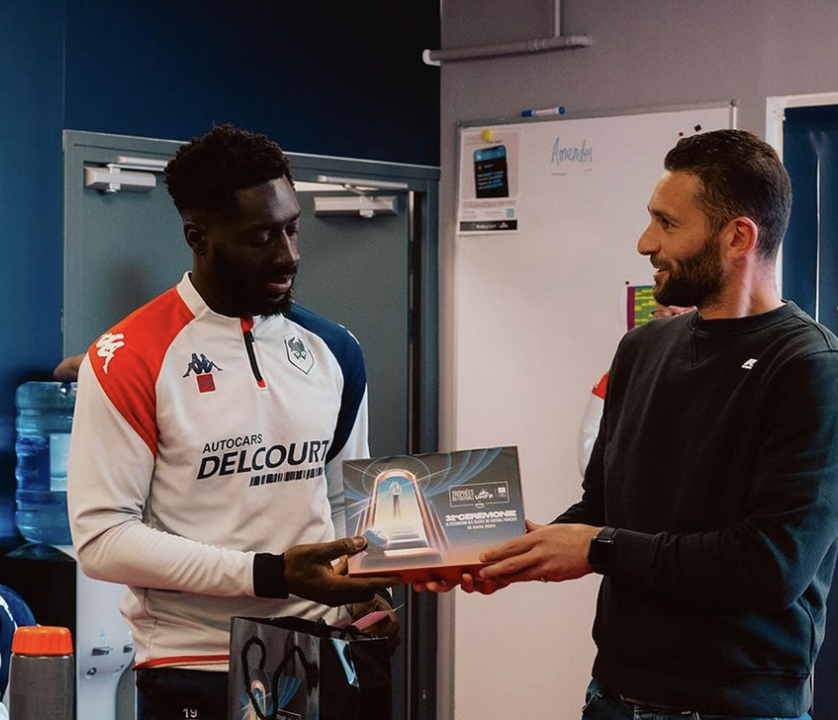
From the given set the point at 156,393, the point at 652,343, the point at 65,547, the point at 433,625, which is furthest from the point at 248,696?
the point at 433,625

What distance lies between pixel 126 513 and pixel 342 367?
1.68ft

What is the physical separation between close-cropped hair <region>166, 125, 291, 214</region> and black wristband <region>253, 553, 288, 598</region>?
0.60m

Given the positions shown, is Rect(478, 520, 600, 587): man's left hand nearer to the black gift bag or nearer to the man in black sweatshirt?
the man in black sweatshirt

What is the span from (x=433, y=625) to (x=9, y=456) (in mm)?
1760

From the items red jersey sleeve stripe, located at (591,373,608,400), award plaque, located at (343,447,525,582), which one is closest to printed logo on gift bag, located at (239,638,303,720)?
award plaque, located at (343,447,525,582)

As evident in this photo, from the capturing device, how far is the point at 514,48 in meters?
4.81

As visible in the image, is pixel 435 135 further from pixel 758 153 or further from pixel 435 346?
pixel 758 153

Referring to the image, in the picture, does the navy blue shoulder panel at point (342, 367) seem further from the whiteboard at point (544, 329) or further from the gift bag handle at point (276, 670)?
the whiteboard at point (544, 329)

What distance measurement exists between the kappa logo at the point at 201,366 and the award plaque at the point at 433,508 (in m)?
0.28

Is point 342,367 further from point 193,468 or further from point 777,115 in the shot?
point 777,115

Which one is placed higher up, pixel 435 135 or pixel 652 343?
pixel 435 135

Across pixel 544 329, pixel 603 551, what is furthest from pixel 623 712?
pixel 544 329

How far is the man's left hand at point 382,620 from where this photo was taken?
2303 millimetres

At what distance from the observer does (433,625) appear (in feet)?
16.6
